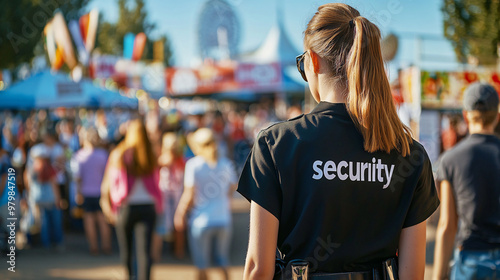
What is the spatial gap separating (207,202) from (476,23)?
3855 mm

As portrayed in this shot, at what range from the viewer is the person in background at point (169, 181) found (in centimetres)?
702

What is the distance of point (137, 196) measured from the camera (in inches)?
203

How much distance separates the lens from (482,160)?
2762mm

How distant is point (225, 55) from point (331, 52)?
30.9 meters

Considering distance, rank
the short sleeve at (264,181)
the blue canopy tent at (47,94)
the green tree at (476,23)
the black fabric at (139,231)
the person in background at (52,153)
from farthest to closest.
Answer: the blue canopy tent at (47,94), the person in background at (52,153), the green tree at (476,23), the black fabric at (139,231), the short sleeve at (264,181)

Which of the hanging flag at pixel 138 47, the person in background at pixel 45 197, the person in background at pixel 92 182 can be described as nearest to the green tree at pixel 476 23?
the person in background at pixel 92 182

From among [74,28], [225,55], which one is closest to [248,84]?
[225,55]

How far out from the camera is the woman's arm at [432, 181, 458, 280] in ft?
9.27

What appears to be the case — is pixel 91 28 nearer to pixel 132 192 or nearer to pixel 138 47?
pixel 132 192

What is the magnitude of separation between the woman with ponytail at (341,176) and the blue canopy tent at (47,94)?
10263mm

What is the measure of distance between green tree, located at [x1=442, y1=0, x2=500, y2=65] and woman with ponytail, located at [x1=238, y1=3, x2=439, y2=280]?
174 inches

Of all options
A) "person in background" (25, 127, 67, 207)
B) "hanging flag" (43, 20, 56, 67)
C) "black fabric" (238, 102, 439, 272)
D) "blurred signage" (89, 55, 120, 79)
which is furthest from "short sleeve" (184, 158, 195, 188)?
"blurred signage" (89, 55, 120, 79)

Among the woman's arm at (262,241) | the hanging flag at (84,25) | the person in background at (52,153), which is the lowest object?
the person in background at (52,153)

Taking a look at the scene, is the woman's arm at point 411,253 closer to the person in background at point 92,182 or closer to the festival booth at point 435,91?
the person in background at point 92,182
